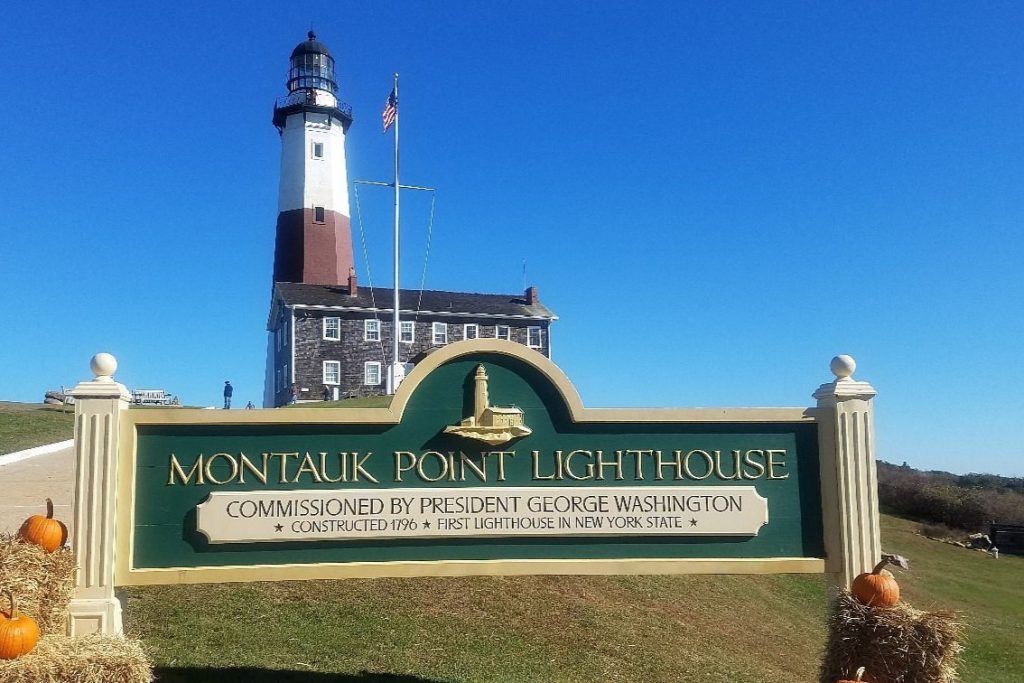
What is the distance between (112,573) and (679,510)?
4198 mm

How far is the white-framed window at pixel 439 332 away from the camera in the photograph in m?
37.4

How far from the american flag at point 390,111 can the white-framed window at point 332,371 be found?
1167cm

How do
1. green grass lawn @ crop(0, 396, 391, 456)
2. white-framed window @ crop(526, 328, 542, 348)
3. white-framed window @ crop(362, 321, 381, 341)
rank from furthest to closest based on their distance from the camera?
white-framed window @ crop(526, 328, 542, 348) < white-framed window @ crop(362, 321, 381, 341) < green grass lawn @ crop(0, 396, 391, 456)

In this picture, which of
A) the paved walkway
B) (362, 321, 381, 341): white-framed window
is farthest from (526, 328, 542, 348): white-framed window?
the paved walkway

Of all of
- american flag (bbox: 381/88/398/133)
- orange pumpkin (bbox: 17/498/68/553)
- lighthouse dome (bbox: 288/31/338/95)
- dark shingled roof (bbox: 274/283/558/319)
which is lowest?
orange pumpkin (bbox: 17/498/68/553)

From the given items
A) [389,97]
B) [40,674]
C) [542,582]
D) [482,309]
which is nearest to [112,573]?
[40,674]

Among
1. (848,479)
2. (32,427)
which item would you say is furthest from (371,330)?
(848,479)

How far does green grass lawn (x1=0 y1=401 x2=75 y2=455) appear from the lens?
825 inches

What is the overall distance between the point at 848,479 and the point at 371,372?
30.9 m

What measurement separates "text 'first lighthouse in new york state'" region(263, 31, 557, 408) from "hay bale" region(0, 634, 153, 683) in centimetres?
2748

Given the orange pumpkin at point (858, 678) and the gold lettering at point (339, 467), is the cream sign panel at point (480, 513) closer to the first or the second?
the gold lettering at point (339, 467)

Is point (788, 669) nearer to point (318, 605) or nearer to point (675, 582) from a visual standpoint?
point (675, 582)

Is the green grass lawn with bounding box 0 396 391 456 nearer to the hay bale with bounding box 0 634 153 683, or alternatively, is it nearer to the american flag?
the american flag

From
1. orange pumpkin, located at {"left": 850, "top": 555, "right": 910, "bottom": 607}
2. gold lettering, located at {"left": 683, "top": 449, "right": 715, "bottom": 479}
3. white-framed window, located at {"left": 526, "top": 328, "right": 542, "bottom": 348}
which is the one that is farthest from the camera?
white-framed window, located at {"left": 526, "top": 328, "right": 542, "bottom": 348}
